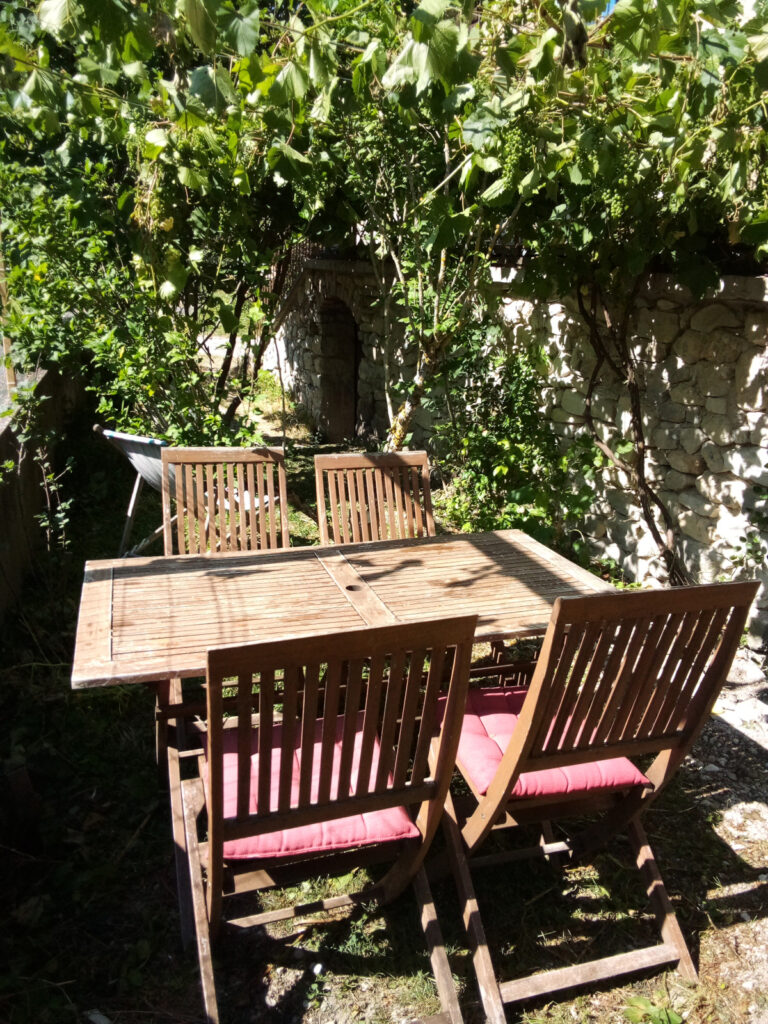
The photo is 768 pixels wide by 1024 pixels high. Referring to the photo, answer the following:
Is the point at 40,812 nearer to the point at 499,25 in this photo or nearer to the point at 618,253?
the point at 499,25

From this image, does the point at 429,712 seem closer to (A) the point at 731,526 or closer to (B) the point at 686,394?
(A) the point at 731,526

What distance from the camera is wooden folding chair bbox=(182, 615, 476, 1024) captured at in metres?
1.62

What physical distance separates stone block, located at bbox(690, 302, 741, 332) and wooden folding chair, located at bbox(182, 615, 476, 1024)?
111 inches

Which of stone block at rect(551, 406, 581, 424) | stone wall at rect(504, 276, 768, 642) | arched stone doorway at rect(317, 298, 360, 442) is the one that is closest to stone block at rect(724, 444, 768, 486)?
stone wall at rect(504, 276, 768, 642)

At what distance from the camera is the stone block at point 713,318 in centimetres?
378

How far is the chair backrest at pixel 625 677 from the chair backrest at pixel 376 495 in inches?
54.2

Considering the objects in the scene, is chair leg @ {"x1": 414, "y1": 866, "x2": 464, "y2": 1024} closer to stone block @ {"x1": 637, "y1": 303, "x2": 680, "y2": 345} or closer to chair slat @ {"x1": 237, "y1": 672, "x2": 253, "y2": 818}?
chair slat @ {"x1": 237, "y1": 672, "x2": 253, "y2": 818}

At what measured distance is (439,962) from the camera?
1947 mm

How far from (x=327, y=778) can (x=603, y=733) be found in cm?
76

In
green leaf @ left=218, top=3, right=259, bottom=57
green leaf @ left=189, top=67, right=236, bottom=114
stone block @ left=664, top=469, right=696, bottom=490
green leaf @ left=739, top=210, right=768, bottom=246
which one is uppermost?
green leaf @ left=218, top=3, right=259, bottom=57

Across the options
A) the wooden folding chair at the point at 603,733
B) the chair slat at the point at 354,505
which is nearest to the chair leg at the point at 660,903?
the wooden folding chair at the point at 603,733

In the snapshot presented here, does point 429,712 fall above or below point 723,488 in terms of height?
below

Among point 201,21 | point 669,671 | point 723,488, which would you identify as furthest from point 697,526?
point 201,21

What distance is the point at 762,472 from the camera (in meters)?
3.71
